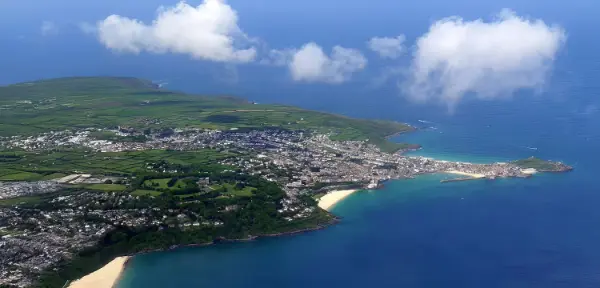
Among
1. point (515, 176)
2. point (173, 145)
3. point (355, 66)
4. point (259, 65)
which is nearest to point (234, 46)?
point (259, 65)

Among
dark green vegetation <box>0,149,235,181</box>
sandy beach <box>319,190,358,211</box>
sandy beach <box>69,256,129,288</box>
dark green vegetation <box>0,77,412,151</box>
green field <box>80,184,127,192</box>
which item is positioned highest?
dark green vegetation <box>0,77,412,151</box>

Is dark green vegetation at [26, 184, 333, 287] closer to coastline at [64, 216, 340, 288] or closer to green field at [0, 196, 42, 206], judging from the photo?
coastline at [64, 216, 340, 288]

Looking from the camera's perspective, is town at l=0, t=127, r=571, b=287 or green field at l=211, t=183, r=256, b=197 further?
green field at l=211, t=183, r=256, b=197

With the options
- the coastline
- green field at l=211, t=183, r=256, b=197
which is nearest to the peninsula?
green field at l=211, t=183, r=256, b=197

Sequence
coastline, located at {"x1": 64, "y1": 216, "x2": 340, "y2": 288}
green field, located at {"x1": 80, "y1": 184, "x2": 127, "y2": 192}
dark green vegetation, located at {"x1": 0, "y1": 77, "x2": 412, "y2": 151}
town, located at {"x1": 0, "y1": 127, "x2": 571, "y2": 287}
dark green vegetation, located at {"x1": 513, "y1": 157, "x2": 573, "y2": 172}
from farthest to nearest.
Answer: dark green vegetation, located at {"x1": 0, "y1": 77, "x2": 412, "y2": 151}
dark green vegetation, located at {"x1": 513, "y1": 157, "x2": 573, "y2": 172}
green field, located at {"x1": 80, "y1": 184, "x2": 127, "y2": 192}
town, located at {"x1": 0, "y1": 127, "x2": 571, "y2": 287}
coastline, located at {"x1": 64, "y1": 216, "x2": 340, "y2": 288}

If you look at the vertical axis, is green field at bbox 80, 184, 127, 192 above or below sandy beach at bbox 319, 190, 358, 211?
above

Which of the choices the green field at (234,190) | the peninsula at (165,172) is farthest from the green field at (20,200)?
the green field at (234,190)

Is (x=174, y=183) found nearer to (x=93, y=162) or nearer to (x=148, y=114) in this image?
(x=93, y=162)

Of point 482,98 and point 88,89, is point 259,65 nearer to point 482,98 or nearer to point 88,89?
point 88,89
